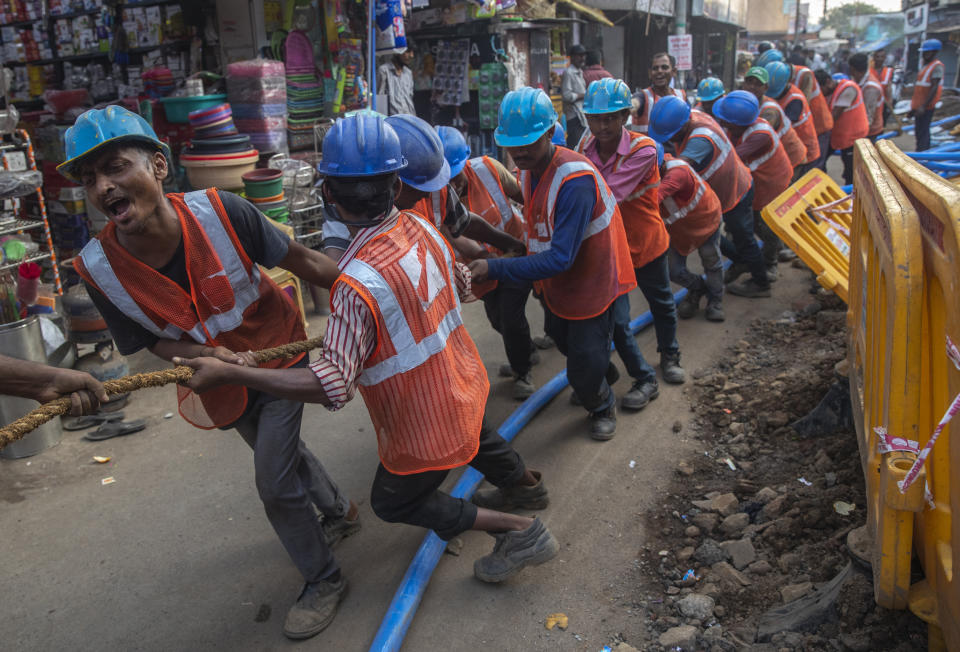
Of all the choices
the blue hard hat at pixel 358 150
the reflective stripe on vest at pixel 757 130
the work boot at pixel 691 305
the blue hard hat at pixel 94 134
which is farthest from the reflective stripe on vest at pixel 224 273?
the reflective stripe on vest at pixel 757 130

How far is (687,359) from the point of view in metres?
5.28

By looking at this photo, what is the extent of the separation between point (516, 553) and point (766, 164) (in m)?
4.94

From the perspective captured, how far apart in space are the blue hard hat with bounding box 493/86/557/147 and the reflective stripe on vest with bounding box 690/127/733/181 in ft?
8.31

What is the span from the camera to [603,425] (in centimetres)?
418

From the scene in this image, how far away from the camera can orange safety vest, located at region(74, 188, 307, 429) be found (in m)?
2.56

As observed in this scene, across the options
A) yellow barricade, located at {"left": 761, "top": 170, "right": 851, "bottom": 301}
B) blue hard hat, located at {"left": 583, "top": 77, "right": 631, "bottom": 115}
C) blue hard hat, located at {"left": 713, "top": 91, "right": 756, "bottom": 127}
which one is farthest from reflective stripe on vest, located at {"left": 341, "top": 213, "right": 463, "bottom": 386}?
blue hard hat, located at {"left": 713, "top": 91, "right": 756, "bottom": 127}

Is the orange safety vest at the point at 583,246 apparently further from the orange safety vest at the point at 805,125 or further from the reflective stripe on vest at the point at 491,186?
the orange safety vest at the point at 805,125

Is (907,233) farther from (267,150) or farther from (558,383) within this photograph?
(267,150)

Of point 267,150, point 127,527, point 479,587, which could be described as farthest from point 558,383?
Result: point 267,150

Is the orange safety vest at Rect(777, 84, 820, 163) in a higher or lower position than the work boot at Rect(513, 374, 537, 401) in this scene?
higher

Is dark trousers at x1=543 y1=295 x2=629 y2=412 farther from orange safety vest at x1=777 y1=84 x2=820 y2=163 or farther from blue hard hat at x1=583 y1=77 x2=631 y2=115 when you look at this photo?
orange safety vest at x1=777 y1=84 x2=820 y2=163

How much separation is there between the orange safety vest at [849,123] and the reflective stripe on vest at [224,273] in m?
8.49

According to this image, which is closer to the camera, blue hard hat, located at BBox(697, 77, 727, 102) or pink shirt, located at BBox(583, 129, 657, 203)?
pink shirt, located at BBox(583, 129, 657, 203)

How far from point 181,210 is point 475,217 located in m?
1.45
